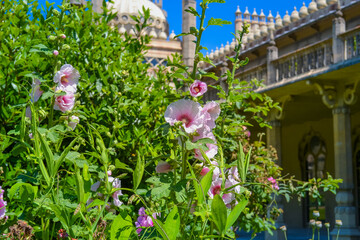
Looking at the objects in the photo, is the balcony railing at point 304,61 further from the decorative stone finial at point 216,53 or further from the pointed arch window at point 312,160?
the decorative stone finial at point 216,53

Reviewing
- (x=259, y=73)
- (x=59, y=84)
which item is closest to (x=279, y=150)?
(x=259, y=73)

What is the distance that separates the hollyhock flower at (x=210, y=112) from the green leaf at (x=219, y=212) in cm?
44

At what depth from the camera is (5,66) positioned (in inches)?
135

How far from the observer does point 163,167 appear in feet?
6.68

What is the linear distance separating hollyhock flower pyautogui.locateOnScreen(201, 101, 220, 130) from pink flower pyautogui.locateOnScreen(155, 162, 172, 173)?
0.79 ft

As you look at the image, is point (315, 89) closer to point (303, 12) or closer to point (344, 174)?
point (344, 174)

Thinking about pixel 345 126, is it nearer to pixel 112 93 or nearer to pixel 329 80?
pixel 329 80

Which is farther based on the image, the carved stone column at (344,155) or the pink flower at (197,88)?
the carved stone column at (344,155)

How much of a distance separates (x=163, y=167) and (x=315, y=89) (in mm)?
10510

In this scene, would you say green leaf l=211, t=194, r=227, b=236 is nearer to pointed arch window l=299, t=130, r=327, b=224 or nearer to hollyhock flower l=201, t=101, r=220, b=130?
hollyhock flower l=201, t=101, r=220, b=130

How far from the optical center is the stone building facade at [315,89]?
36.1 feet

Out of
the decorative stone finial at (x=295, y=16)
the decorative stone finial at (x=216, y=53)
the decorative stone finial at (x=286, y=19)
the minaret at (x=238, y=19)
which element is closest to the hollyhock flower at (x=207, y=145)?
the decorative stone finial at (x=295, y=16)

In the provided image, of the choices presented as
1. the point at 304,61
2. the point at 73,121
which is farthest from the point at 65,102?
the point at 304,61

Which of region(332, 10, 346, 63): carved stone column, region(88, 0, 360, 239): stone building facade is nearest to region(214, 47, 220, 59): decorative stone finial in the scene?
region(88, 0, 360, 239): stone building facade
